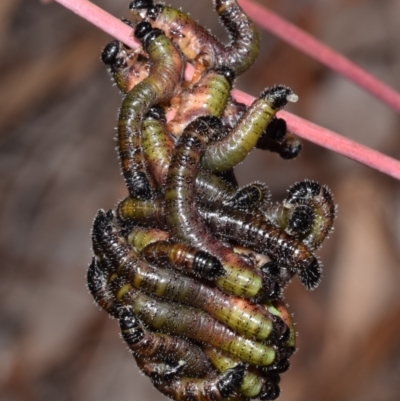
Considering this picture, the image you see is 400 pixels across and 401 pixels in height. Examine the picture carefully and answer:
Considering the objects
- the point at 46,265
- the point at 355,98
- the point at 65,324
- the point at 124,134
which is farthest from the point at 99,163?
the point at 124,134

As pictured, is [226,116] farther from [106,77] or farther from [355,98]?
[355,98]

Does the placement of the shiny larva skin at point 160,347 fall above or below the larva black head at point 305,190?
below

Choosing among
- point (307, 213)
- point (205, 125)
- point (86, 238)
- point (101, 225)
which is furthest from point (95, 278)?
point (86, 238)

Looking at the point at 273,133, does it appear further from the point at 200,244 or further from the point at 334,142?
the point at 200,244

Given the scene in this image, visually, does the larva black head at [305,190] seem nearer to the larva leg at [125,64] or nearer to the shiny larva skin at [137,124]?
the shiny larva skin at [137,124]

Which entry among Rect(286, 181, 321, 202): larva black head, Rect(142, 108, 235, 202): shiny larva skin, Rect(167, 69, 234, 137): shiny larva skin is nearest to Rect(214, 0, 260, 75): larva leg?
Rect(167, 69, 234, 137): shiny larva skin

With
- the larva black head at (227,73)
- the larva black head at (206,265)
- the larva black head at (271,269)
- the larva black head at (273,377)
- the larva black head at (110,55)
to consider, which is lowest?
the larva black head at (273,377)

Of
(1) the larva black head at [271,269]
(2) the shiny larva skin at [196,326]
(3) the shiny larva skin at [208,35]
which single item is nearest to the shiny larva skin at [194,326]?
(2) the shiny larva skin at [196,326]
